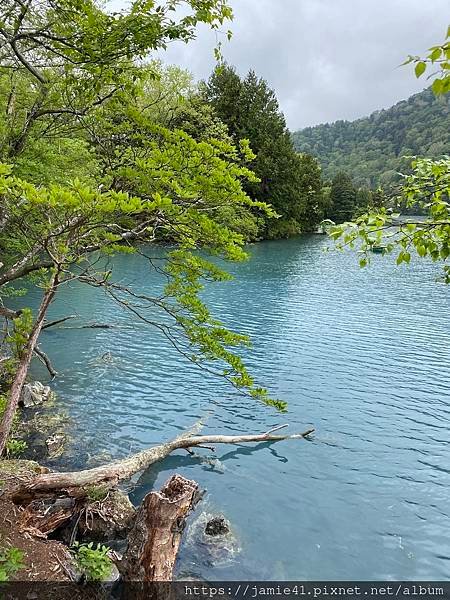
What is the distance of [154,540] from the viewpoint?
6.14m

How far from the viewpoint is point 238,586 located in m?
6.57

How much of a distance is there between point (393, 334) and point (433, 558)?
1388 centimetres

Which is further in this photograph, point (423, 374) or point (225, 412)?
point (423, 374)

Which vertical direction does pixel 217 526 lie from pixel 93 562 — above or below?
below

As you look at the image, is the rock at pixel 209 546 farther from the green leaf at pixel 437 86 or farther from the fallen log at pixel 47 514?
the green leaf at pixel 437 86

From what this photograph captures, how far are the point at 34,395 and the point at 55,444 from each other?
274 cm

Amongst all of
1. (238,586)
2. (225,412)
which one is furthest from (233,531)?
(225,412)

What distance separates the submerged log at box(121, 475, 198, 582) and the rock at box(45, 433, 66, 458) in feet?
13.5

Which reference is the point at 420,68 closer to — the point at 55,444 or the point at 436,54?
the point at 436,54

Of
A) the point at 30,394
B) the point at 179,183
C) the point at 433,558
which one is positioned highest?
the point at 179,183

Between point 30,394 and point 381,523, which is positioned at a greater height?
point 30,394

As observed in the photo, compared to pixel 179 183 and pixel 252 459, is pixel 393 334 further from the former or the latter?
pixel 179 183

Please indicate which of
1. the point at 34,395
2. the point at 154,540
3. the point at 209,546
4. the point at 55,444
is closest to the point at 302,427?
the point at 209,546

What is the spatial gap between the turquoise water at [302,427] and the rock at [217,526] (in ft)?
0.78
